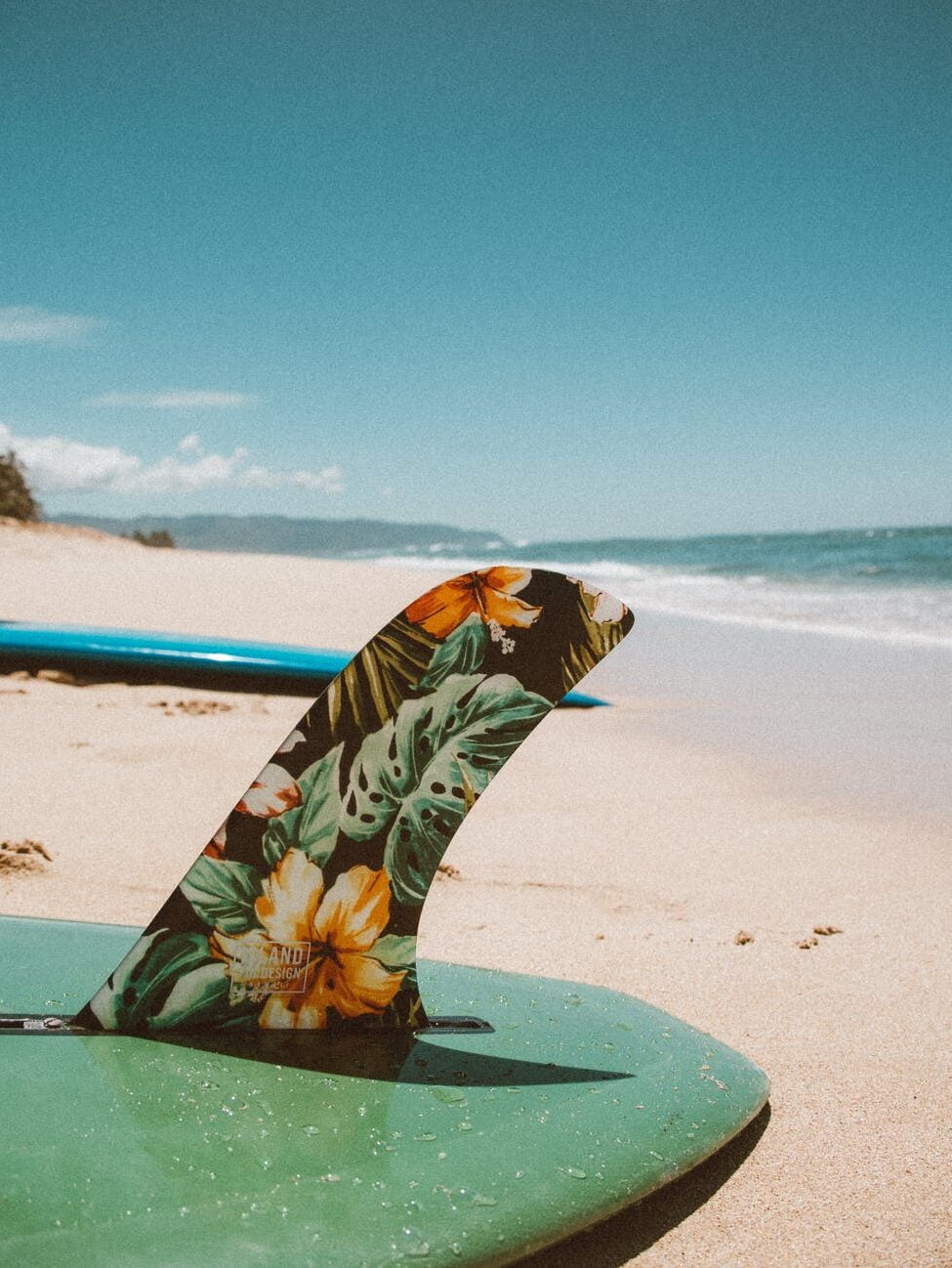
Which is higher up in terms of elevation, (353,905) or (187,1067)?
(353,905)

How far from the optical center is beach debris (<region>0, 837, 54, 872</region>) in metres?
2.49

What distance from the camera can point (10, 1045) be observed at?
1.31m

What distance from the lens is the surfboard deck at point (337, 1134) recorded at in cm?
105

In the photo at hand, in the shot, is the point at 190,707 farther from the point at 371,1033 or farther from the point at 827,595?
the point at 827,595

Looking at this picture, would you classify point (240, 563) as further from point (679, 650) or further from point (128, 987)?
point (128, 987)

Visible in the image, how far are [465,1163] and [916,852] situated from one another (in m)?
2.15

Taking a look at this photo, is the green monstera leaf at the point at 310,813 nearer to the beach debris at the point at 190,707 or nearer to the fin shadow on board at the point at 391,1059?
the fin shadow on board at the point at 391,1059

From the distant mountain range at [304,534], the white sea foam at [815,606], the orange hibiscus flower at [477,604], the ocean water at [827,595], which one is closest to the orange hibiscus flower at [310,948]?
the orange hibiscus flower at [477,604]

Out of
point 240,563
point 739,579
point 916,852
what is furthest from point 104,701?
point 739,579

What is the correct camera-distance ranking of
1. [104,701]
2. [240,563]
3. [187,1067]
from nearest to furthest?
[187,1067]
[104,701]
[240,563]

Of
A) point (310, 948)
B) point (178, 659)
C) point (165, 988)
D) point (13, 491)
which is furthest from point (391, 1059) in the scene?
point (13, 491)

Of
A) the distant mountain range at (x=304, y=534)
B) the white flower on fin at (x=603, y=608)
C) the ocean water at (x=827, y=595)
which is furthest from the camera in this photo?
the distant mountain range at (x=304, y=534)

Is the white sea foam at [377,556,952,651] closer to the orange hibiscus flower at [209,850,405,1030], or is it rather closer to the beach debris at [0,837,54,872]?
the beach debris at [0,837,54,872]

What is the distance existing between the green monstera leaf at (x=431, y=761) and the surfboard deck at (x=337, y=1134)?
278 mm
